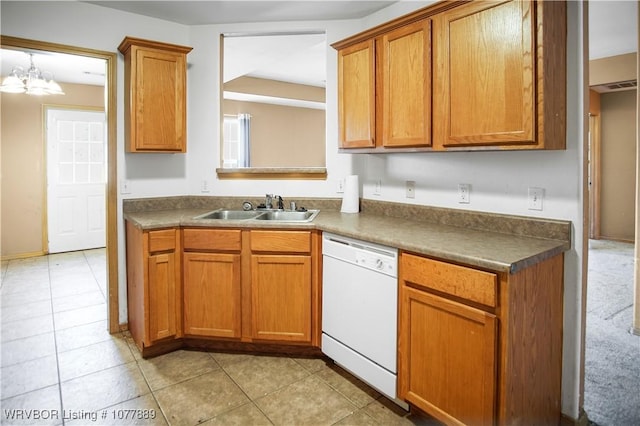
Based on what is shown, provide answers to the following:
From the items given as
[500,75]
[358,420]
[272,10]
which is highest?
[272,10]

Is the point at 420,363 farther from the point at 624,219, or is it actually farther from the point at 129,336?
the point at 624,219

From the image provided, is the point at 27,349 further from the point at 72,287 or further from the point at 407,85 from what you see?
the point at 407,85

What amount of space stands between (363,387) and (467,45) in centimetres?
186

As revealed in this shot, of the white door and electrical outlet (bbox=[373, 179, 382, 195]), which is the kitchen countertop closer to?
electrical outlet (bbox=[373, 179, 382, 195])

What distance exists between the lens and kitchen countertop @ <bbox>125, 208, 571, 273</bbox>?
1611mm

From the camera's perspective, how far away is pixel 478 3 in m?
1.86

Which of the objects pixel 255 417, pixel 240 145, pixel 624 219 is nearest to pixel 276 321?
pixel 255 417

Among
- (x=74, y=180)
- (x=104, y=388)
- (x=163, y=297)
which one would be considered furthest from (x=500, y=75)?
Result: (x=74, y=180)

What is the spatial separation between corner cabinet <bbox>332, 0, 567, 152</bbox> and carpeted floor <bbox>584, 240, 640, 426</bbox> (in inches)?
53.3

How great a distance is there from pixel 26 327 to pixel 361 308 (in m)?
2.63

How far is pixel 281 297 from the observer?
2.54m

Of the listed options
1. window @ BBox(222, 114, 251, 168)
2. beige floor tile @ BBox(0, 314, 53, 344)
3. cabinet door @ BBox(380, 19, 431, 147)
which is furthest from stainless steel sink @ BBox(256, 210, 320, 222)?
window @ BBox(222, 114, 251, 168)

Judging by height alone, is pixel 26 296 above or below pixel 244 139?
below

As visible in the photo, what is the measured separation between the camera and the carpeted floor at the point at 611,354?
1991mm
